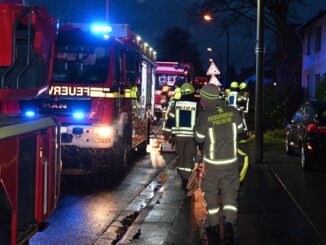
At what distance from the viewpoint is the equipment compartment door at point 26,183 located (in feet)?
15.3

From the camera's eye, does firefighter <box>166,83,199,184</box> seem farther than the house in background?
No

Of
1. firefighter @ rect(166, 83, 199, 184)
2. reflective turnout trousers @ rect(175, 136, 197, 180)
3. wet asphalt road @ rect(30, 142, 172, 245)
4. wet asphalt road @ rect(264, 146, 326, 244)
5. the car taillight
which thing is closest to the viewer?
wet asphalt road @ rect(30, 142, 172, 245)

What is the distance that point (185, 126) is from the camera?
1028cm

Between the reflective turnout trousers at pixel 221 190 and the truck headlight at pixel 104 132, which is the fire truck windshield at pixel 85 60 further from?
the reflective turnout trousers at pixel 221 190

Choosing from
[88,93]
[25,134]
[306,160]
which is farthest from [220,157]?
[306,160]

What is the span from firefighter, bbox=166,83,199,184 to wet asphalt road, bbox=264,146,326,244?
183 cm

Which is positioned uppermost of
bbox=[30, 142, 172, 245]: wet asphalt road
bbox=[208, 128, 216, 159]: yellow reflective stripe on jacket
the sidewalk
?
bbox=[208, 128, 216, 159]: yellow reflective stripe on jacket

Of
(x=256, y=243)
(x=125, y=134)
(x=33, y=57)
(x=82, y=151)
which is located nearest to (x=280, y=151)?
(x=125, y=134)

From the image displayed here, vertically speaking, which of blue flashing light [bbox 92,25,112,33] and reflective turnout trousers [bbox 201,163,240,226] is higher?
blue flashing light [bbox 92,25,112,33]

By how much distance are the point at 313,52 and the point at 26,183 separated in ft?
110

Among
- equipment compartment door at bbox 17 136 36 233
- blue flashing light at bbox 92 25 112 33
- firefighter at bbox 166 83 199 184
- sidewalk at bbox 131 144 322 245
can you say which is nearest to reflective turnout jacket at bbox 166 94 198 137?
firefighter at bbox 166 83 199 184

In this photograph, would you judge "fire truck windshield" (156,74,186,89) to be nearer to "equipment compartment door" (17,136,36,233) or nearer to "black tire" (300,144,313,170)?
"black tire" (300,144,313,170)

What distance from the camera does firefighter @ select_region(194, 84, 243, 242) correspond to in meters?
6.63

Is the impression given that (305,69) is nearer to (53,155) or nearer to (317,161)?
(317,161)
